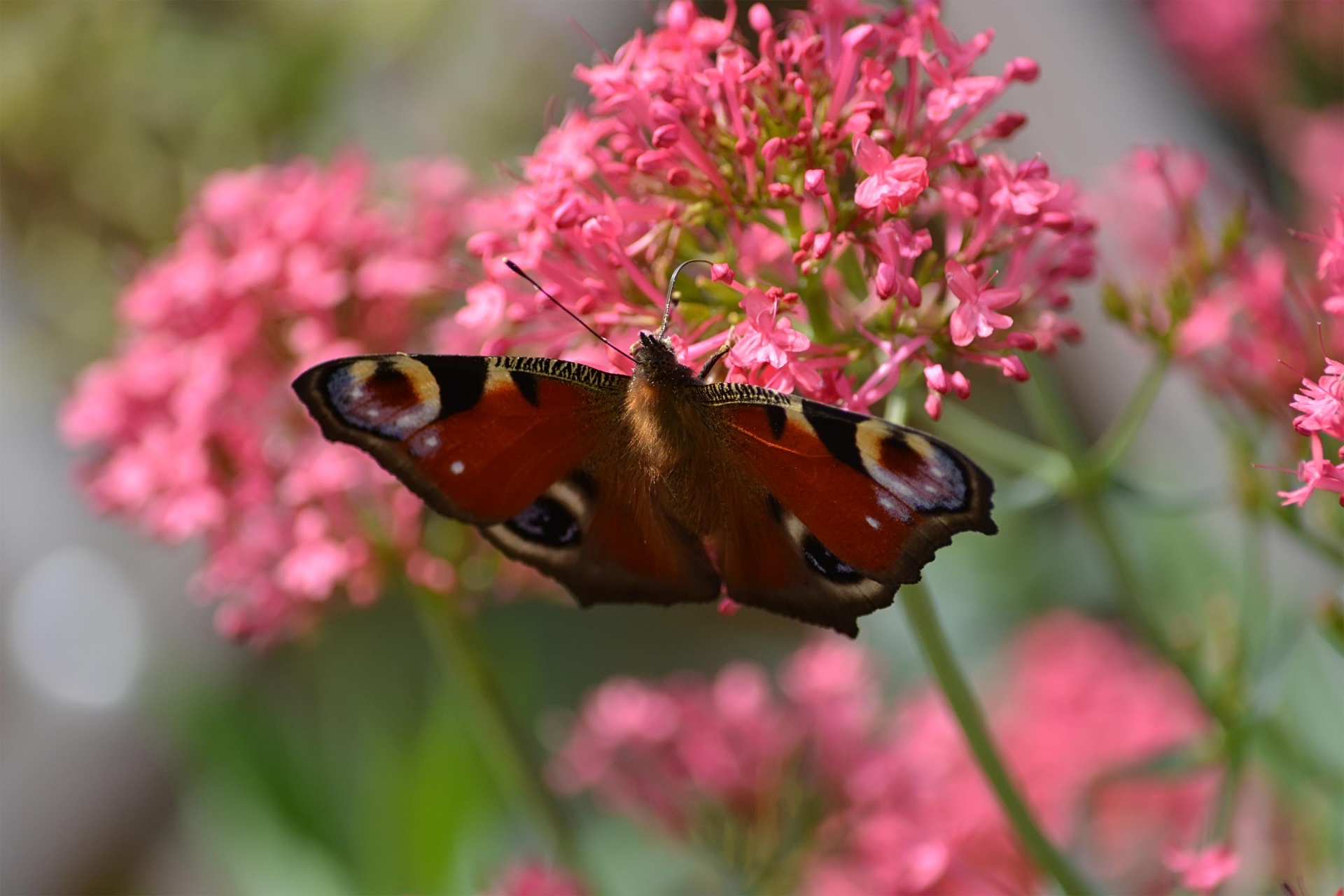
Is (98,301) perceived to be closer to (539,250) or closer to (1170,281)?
(539,250)

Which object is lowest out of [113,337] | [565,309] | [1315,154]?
[113,337]

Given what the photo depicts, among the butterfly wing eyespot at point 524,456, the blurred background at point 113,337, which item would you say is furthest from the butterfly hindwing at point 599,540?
the blurred background at point 113,337

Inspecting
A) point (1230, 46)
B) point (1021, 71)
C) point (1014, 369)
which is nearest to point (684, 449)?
point (1014, 369)

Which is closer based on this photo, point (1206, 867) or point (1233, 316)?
point (1206, 867)

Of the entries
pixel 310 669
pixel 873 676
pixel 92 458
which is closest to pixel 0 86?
pixel 310 669

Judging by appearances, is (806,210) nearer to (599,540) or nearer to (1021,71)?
(1021,71)

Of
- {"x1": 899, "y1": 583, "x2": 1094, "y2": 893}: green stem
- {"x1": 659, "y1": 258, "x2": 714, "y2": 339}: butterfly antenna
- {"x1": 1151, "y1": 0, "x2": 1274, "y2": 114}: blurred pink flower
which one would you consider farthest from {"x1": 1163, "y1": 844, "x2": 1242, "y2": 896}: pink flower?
{"x1": 1151, "y1": 0, "x2": 1274, "y2": 114}: blurred pink flower
